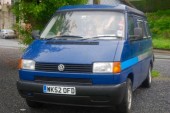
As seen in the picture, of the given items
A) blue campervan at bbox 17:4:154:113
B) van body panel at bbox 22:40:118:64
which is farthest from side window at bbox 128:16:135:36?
van body panel at bbox 22:40:118:64

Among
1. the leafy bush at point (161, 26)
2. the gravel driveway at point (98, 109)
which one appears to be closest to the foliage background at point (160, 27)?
the leafy bush at point (161, 26)

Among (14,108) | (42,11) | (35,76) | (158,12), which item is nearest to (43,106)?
(14,108)

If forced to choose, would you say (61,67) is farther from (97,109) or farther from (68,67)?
(97,109)

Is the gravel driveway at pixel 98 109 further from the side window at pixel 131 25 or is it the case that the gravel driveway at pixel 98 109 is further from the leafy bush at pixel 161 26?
the leafy bush at pixel 161 26

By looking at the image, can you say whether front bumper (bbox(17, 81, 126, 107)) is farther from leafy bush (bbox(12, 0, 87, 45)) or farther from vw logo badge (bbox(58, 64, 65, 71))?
→ leafy bush (bbox(12, 0, 87, 45))

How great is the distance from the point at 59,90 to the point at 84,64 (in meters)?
0.60

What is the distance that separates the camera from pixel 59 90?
5.66 meters

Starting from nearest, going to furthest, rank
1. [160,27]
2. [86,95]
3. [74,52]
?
1. [86,95]
2. [74,52]
3. [160,27]

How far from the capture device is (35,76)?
584 centimetres


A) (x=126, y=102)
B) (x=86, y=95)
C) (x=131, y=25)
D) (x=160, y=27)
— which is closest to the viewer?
(x=86, y=95)

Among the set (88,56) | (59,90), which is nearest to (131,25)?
(88,56)

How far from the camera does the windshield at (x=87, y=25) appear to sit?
648 centimetres

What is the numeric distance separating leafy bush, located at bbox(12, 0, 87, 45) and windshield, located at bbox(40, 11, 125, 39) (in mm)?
3978

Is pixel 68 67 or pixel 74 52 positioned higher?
pixel 74 52
